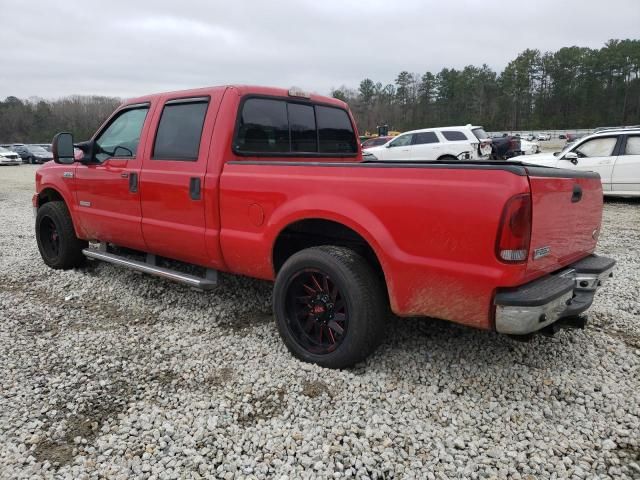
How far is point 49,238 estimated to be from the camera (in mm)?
5605

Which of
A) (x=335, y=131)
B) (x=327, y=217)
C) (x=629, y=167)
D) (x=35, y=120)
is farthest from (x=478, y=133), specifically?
(x=35, y=120)

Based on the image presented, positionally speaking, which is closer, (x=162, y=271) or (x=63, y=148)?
(x=162, y=271)

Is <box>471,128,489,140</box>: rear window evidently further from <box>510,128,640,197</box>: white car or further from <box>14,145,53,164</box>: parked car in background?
<box>14,145,53,164</box>: parked car in background

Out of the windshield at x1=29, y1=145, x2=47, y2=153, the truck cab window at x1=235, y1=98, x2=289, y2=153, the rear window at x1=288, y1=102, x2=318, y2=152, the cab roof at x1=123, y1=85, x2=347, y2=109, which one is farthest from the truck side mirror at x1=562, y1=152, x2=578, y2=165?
the windshield at x1=29, y1=145, x2=47, y2=153

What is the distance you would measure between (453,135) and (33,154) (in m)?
32.2

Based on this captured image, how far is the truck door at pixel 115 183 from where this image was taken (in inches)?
168

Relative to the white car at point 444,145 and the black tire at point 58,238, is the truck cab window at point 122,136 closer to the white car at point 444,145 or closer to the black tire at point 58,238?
the black tire at point 58,238

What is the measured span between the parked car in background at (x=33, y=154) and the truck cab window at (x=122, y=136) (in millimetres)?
34461

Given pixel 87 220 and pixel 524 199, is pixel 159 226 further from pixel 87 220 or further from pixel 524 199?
pixel 524 199

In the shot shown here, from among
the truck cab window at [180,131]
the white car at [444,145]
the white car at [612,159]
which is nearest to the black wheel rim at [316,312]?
the truck cab window at [180,131]

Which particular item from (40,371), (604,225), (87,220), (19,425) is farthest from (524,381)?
(604,225)

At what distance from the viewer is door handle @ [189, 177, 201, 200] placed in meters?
3.65

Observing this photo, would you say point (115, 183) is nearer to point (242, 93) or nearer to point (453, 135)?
point (242, 93)

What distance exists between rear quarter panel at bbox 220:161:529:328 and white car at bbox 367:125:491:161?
40.8 ft
